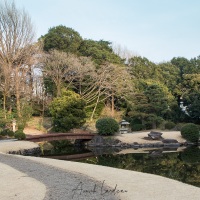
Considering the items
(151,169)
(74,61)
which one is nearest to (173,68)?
(74,61)

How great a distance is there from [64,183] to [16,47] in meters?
22.6

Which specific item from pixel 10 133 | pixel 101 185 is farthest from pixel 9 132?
pixel 101 185

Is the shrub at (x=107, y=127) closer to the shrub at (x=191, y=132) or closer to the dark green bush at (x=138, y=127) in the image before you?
the shrub at (x=191, y=132)

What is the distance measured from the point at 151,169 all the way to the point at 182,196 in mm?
5725

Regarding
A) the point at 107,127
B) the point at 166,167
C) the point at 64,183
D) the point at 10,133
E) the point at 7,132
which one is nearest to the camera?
the point at 64,183

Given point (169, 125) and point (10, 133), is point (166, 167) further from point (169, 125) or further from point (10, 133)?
point (169, 125)

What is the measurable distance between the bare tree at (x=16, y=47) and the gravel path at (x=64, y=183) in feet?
58.1

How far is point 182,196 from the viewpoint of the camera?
6.56m

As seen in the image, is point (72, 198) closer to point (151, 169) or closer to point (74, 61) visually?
point (151, 169)

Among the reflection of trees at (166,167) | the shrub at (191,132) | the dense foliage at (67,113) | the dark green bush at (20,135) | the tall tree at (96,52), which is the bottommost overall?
the reflection of trees at (166,167)

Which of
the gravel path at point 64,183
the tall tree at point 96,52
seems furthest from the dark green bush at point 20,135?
the tall tree at point 96,52

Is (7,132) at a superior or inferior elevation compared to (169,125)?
superior

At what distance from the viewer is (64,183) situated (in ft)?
25.3

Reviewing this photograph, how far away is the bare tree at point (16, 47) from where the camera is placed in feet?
90.5
